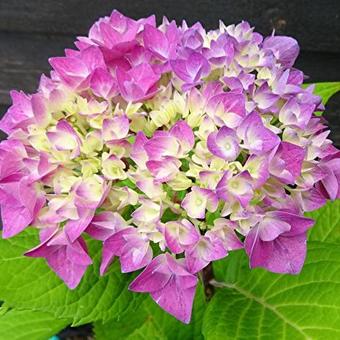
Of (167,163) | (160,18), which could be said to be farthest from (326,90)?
(160,18)

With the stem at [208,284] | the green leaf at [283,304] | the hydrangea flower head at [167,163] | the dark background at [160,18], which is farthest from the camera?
the dark background at [160,18]

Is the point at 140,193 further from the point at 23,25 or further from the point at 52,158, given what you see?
the point at 23,25

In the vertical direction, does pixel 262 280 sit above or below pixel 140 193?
below

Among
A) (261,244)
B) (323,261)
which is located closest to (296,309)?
(323,261)

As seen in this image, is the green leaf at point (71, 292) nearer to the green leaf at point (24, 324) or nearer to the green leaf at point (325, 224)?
the green leaf at point (24, 324)

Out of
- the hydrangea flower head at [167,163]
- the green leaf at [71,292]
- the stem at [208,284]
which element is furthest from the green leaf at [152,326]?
the hydrangea flower head at [167,163]

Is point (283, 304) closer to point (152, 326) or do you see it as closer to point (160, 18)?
point (152, 326)
